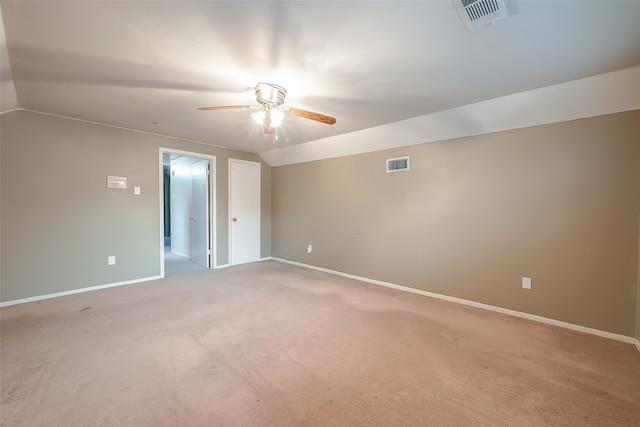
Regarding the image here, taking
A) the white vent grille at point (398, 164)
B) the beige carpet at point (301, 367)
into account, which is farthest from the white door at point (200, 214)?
the white vent grille at point (398, 164)

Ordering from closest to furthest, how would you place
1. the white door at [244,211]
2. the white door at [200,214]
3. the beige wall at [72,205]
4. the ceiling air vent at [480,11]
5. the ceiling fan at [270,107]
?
the ceiling air vent at [480,11] → the ceiling fan at [270,107] → the beige wall at [72,205] → the white door at [200,214] → the white door at [244,211]

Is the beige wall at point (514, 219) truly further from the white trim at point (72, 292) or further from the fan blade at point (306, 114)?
the white trim at point (72, 292)

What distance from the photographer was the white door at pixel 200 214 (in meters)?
5.05

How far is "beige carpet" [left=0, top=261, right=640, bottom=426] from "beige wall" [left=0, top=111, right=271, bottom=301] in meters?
0.51

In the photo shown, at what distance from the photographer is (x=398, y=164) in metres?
3.89

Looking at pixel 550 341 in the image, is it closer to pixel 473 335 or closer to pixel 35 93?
pixel 473 335

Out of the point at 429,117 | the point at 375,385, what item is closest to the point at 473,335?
the point at 375,385

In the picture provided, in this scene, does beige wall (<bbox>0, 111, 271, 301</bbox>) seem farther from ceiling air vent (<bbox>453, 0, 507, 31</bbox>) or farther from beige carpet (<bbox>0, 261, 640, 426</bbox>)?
ceiling air vent (<bbox>453, 0, 507, 31</bbox>)

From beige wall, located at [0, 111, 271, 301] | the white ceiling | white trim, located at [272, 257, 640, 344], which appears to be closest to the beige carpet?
white trim, located at [272, 257, 640, 344]

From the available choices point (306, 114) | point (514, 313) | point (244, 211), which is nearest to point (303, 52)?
point (306, 114)

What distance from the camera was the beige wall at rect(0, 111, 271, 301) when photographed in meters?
3.15

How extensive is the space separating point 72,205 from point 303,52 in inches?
151

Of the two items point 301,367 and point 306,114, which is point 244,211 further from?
point 301,367

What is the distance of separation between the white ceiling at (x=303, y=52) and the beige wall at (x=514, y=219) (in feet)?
2.31
